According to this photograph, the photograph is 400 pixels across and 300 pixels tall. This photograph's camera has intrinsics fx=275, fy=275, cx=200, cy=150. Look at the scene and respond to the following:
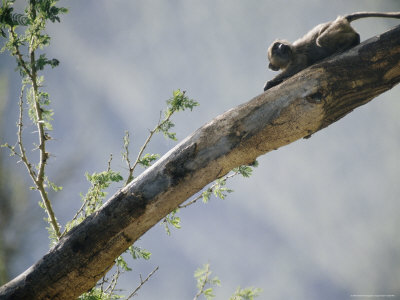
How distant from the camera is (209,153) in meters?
2.38

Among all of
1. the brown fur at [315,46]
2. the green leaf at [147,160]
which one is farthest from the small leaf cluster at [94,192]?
the brown fur at [315,46]

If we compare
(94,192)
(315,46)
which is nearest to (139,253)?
(94,192)

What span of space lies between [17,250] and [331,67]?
5.33 meters

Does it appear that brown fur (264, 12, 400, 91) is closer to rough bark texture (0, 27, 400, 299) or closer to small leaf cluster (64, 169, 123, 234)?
rough bark texture (0, 27, 400, 299)

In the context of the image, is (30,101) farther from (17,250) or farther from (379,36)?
(379,36)

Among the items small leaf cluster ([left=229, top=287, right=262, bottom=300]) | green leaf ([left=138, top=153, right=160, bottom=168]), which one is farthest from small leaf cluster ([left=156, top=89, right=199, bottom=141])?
small leaf cluster ([left=229, top=287, right=262, bottom=300])

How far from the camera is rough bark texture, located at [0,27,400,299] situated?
7.54ft

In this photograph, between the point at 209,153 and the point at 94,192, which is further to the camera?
the point at 94,192

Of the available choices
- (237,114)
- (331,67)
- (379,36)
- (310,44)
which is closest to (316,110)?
(331,67)

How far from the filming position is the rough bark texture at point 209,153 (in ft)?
7.54

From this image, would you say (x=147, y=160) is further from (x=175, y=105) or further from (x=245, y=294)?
(x=245, y=294)

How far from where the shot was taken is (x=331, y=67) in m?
2.46

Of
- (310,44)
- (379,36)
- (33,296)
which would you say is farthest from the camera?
(310,44)

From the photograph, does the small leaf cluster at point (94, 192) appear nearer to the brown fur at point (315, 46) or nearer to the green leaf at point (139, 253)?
the green leaf at point (139, 253)
